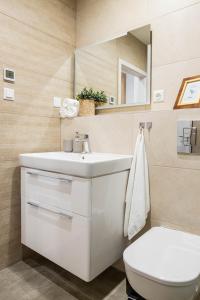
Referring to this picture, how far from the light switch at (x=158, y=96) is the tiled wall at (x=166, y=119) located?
0.03m

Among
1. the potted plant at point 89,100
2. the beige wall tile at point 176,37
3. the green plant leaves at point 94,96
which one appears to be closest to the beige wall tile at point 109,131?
the potted plant at point 89,100

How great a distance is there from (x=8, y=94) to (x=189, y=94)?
4.04 ft

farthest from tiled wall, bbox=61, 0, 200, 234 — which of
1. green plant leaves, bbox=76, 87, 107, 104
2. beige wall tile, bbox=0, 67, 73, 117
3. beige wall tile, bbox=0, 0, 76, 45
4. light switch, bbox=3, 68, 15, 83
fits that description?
light switch, bbox=3, 68, 15, 83

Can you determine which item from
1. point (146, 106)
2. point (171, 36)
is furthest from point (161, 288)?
point (171, 36)

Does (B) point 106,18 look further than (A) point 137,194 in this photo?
Yes

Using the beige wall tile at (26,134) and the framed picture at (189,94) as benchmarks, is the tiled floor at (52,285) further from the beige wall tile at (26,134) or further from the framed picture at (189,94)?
the framed picture at (189,94)

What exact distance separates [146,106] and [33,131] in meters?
0.90

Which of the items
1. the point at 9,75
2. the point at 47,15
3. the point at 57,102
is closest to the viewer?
the point at 9,75

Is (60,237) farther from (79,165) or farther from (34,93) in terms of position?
(34,93)

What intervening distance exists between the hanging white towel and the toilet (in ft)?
0.79

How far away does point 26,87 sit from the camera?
165 centimetres

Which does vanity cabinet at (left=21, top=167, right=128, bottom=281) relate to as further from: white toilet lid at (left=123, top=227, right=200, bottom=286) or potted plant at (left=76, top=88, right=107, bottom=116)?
potted plant at (left=76, top=88, right=107, bottom=116)

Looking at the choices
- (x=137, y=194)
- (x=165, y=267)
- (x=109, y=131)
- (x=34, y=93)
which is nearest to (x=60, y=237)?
(x=137, y=194)

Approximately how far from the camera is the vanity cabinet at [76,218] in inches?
45.2
